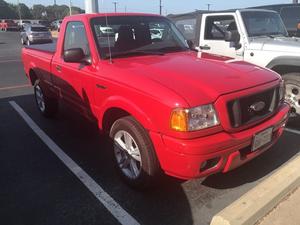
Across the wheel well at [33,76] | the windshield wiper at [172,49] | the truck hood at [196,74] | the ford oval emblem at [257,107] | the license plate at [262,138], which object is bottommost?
the wheel well at [33,76]

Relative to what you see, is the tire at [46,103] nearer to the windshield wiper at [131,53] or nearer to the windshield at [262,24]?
the windshield wiper at [131,53]

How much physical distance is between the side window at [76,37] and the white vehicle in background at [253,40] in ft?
5.39

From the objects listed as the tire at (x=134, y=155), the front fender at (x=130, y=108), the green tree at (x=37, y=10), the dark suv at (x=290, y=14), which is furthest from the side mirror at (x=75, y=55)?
the green tree at (x=37, y=10)

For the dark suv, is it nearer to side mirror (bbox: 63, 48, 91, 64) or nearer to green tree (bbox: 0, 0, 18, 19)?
side mirror (bbox: 63, 48, 91, 64)

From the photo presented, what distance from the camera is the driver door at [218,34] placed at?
614 cm

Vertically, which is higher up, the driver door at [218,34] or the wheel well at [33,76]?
the driver door at [218,34]

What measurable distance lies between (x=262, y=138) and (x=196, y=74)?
3.01 ft

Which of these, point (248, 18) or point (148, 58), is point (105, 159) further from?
point (248, 18)

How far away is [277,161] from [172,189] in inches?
59.0

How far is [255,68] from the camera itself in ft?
12.7

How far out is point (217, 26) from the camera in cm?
662

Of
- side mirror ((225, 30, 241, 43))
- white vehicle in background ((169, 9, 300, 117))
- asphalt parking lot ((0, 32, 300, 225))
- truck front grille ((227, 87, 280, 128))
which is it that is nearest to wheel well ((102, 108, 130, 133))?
asphalt parking lot ((0, 32, 300, 225))

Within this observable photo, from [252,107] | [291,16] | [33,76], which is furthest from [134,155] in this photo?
[291,16]

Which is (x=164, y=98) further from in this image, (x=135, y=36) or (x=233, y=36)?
(x=233, y=36)
